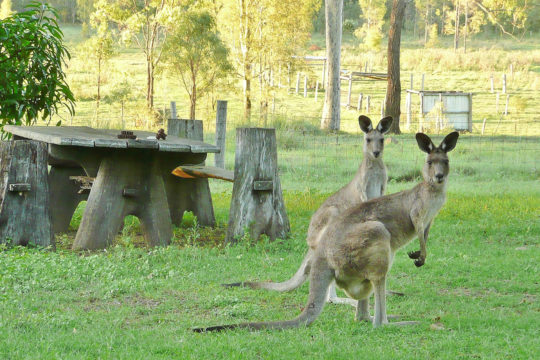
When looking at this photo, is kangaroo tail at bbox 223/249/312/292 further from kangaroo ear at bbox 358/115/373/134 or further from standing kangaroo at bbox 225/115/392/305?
kangaroo ear at bbox 358/115/373/134

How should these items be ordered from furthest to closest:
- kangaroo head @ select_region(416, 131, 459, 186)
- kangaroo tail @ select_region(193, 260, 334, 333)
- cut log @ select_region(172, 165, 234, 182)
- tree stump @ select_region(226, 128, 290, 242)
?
cut log @ select_region(172, 165, 234, 182) → tree stump @ select_region(226, 128, 290, 242) → kangaroo head @ select_region(416, 131, 459, 186) → kangaroo tail @ select_region(193, 260, 334, 333)

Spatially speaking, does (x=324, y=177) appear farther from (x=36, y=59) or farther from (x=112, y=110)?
(x=112, y=110)

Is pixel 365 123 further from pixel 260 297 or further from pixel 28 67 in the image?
pixel 28 67

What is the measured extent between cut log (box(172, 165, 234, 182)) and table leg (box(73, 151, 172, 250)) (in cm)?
73

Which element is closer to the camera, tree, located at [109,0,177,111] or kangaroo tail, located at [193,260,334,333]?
kangaroo tail, located at [193,260,334,333]

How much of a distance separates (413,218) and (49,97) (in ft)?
19.1

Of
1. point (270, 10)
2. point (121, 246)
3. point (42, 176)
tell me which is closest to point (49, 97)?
point (42, 176)

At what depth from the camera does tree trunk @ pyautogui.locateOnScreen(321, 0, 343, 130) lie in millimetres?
22656

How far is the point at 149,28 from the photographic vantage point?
1159 inches

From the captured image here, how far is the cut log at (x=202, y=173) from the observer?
820 centimetres

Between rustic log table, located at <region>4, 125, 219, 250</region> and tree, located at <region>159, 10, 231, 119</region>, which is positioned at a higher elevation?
tree, located at <region>159, 10, 231, 119</region>

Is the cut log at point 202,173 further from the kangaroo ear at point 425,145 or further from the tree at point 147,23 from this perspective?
the tree at point 147,23

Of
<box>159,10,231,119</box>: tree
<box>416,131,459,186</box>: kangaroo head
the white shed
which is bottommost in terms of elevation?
<box>416,131,459,186</box>: kangaroo head

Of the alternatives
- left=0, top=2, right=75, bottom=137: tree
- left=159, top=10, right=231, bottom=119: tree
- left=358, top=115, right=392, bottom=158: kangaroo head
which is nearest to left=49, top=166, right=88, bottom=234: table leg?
left=0, top=2, right=75, bottom=137: tree
